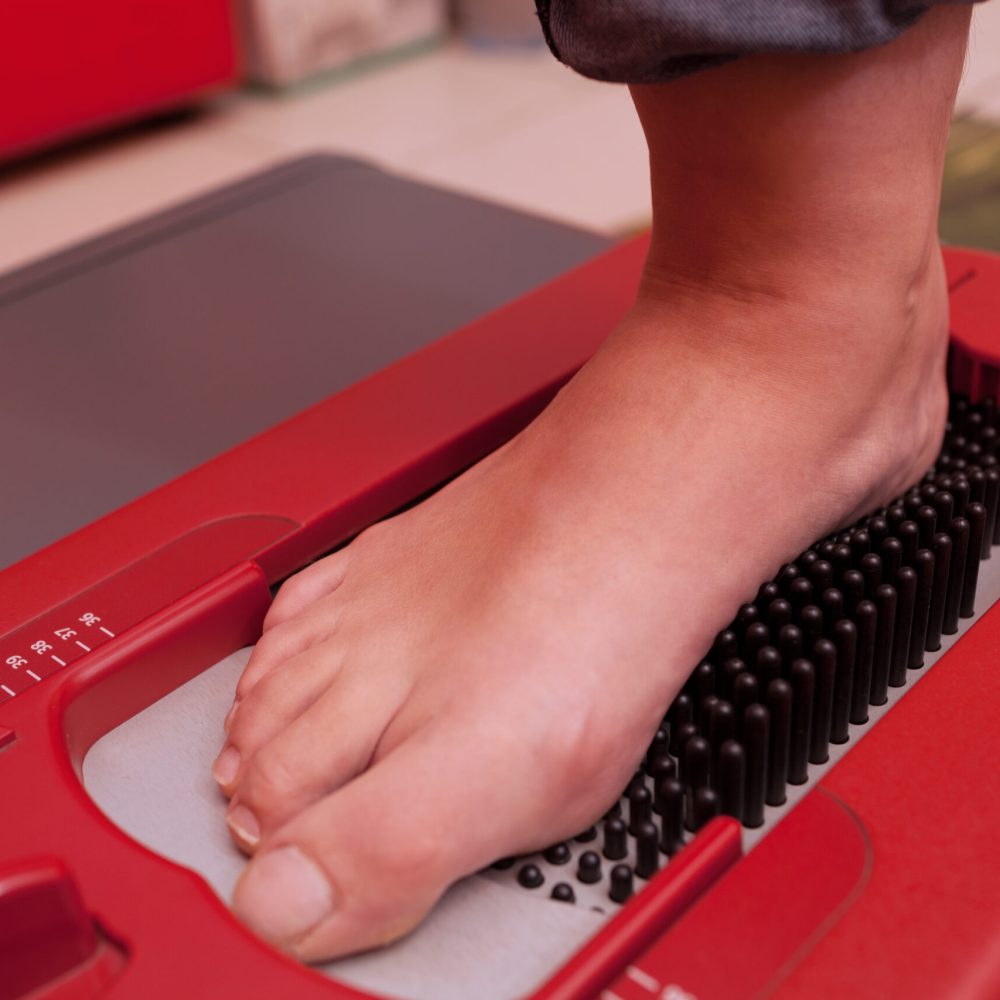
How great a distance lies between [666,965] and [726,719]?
11 centimetres

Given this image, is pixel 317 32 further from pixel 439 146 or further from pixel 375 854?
pixel 375 854

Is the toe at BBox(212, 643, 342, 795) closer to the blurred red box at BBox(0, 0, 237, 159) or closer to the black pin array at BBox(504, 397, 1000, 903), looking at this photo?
the black pin array at BBox(504, 397, 1000, 903)

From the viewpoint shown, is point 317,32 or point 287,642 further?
point 317,32

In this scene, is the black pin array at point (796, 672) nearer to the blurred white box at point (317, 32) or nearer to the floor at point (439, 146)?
the floor at point (439, 146)

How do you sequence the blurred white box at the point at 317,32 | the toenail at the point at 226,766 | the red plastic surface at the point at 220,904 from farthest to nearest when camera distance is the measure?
the blurred white box at the point at 317,32
the toenail at the point at 226,766
the red plastic surface at the point at 220,904

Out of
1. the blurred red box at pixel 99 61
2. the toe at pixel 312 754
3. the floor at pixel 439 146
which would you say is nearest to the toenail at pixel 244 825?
the toe at pixel 312 754

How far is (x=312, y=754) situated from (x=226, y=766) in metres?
0.04

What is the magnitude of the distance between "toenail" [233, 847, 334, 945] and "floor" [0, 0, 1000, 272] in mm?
1056

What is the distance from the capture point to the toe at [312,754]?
1.65 feet

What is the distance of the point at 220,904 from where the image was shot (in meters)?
0.45

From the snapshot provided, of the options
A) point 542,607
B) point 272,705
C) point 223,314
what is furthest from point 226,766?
point 223,314

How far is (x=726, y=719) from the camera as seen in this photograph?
495 millimetres

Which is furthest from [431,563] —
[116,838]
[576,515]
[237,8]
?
[237,8]

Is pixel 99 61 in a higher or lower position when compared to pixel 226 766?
higher
